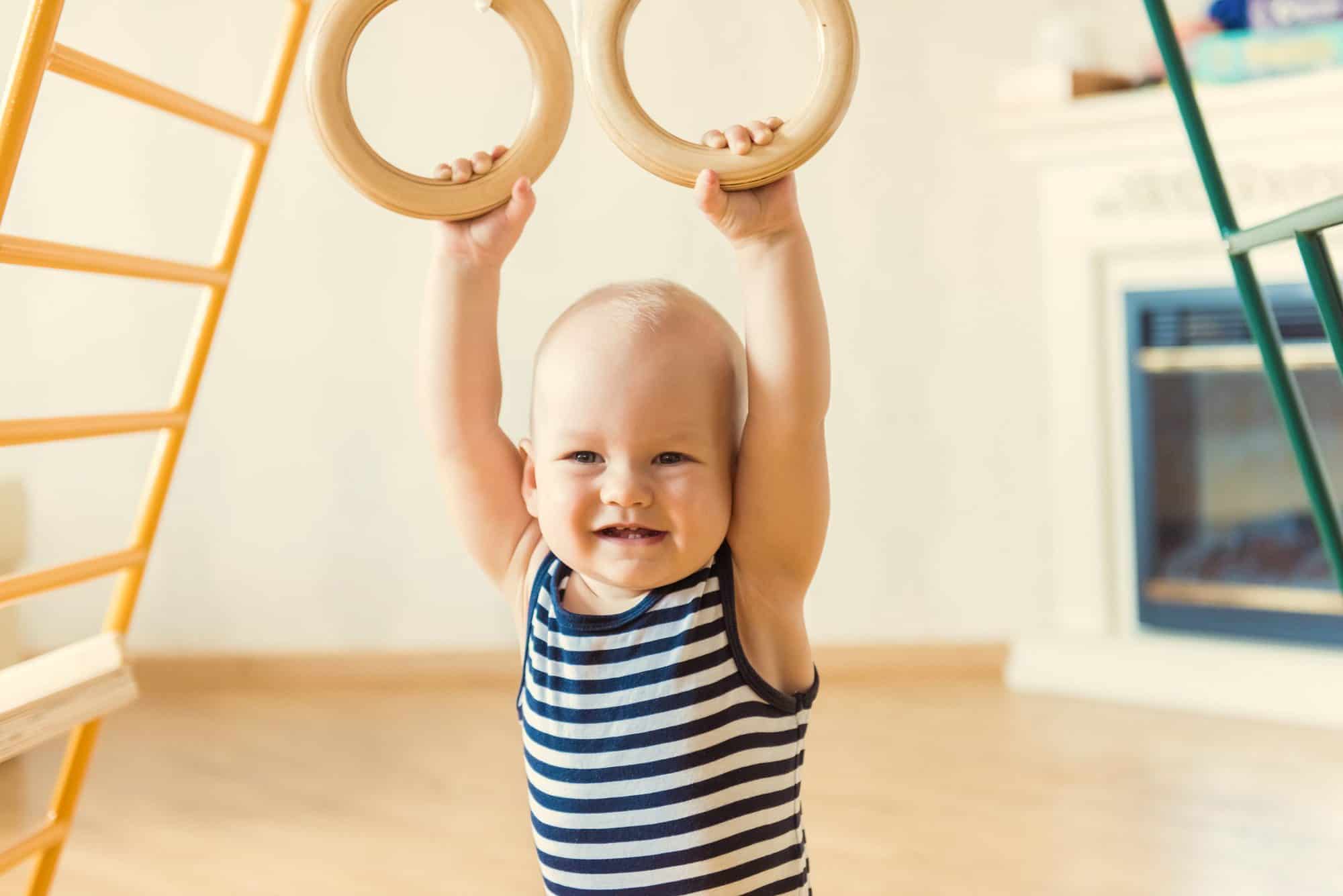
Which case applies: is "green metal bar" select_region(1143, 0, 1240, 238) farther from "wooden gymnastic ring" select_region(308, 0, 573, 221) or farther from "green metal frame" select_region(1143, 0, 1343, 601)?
"wooden gymnastic ring" select_region(308, 0, 573, 221)

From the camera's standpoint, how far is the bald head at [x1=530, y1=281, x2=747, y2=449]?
0.89m

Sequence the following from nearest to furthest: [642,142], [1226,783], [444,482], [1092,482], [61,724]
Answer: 1. [642,142]
2. [444,482]
3. [61,724]
4. [1226,783]
5. [1092,482]

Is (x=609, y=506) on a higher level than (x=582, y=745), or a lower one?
higher

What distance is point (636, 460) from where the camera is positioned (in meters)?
0.88

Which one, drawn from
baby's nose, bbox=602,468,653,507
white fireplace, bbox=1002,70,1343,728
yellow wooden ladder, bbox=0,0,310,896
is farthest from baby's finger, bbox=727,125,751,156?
white fireplace, bbox=1002,70,1343,728

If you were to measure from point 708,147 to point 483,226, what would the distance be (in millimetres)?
178

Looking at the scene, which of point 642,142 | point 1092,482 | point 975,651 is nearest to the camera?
point 642,142

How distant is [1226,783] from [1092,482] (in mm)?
789

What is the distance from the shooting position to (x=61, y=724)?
117 centimetres

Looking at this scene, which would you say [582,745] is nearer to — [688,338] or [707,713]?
[707,713]

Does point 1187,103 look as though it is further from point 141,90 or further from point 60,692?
point 60,692

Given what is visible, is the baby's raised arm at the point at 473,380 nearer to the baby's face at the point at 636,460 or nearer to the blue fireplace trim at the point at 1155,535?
the baby's face at the point at 636,460

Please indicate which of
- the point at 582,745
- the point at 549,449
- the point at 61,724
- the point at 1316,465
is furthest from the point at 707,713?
the point at 61,724

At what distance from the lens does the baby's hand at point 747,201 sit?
0.83 metres
